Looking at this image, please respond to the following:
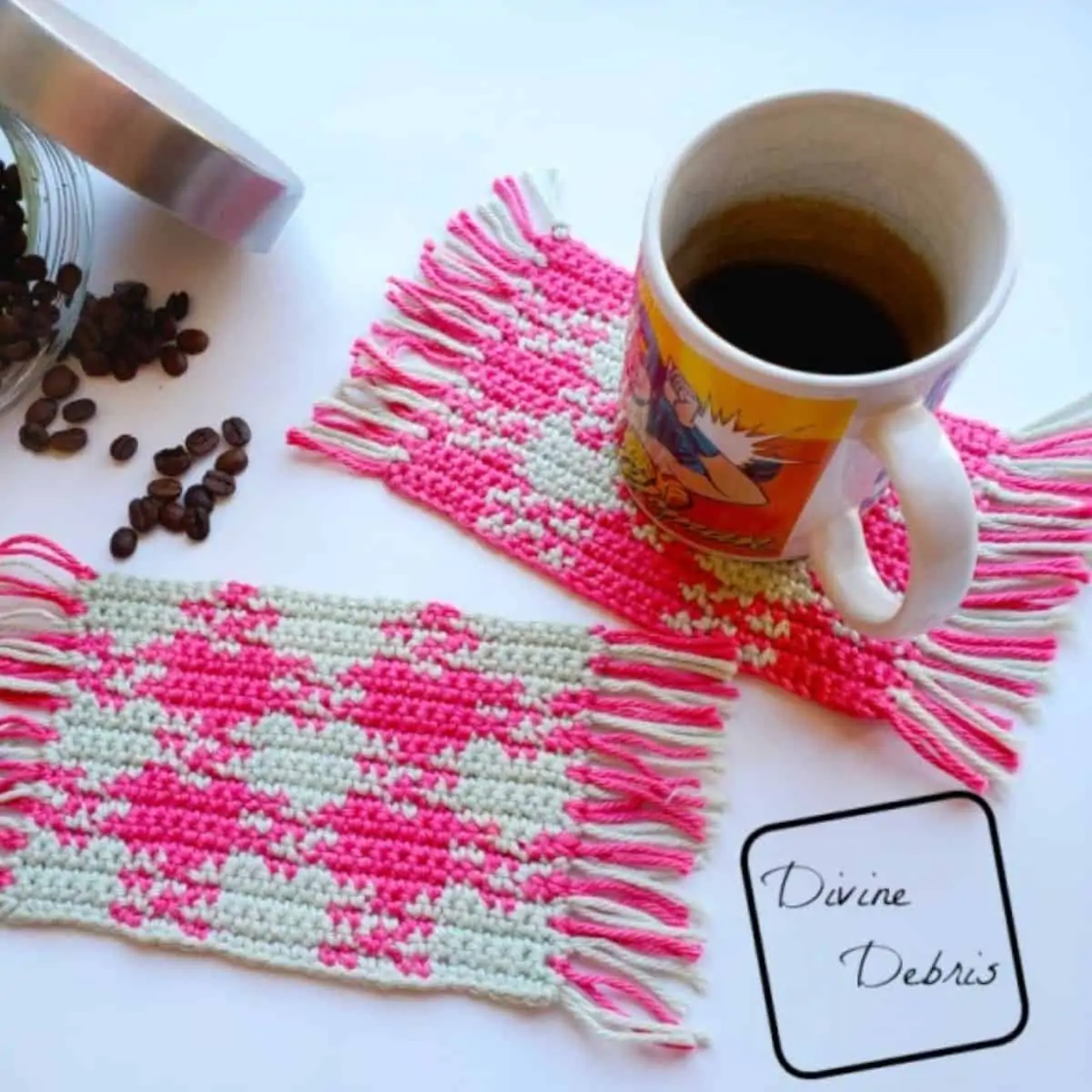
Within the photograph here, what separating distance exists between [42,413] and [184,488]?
0.09 meters

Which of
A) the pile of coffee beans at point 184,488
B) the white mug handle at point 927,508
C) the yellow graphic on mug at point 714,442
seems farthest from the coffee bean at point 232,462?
the white mug handle at point 927,508

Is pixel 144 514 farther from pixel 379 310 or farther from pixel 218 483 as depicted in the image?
pixel 379 310

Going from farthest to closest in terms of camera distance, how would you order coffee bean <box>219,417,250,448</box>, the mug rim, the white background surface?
1. coffee bean <box>219,417,250,448</box>
2. the white background surface
3. the mug rim

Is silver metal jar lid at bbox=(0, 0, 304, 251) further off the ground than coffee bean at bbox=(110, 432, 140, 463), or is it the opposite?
silver metal jar lid at bbox=(0, 0, 304, 251)

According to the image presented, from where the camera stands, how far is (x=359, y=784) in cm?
65

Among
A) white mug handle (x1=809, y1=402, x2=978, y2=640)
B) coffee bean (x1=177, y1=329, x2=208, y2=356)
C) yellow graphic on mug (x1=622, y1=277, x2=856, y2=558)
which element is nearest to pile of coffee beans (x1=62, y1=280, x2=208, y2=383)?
coffee bean (x1=177, y1=329, x2=208, y2=356)

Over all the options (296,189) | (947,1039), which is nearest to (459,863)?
(947,1039)

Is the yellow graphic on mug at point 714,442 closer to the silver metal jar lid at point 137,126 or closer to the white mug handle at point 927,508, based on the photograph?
the white mug handle at point 927,508

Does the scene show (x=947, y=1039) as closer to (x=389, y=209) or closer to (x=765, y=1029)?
(x=765, y=1029)

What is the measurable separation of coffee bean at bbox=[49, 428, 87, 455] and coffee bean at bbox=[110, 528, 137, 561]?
0.06 m

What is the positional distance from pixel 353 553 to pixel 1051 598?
1.20ft

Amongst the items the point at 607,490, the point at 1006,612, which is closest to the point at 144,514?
the point at 607,490

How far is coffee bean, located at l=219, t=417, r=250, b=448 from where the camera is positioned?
71 centimetres

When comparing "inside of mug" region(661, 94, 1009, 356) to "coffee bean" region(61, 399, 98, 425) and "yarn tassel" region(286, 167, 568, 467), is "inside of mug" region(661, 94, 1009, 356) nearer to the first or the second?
"yarn tassel" region(286, 167, 568, 467)
